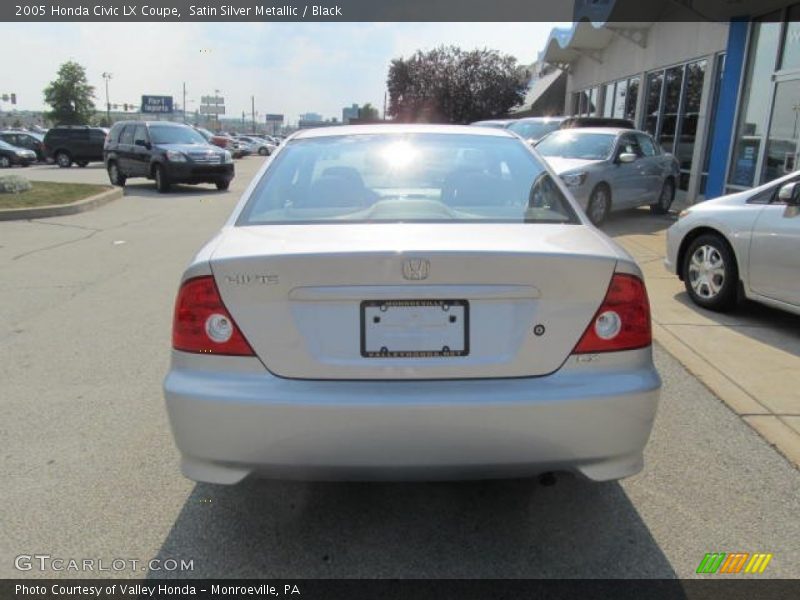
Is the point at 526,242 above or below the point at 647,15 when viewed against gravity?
below

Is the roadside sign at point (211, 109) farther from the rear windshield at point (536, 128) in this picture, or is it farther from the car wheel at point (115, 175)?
the rear windshield at point (536, 128)

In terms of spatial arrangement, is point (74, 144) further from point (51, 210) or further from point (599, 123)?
point (599, 123)

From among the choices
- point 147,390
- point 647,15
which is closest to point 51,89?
point 647,15

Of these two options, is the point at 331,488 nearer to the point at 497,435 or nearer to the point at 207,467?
the point at 207,467

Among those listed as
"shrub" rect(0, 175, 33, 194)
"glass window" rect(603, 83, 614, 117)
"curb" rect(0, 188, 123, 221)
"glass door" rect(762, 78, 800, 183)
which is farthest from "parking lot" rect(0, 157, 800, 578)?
"glass window" rect(603, 83, 614, 117)

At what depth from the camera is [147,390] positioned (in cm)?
407

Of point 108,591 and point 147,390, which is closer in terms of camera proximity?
point 108,591

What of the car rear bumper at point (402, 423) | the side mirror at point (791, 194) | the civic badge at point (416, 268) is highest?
the side mirror at point (791, 194)

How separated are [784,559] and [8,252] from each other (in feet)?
29.8

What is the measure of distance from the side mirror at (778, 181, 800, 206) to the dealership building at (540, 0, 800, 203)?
7034mm

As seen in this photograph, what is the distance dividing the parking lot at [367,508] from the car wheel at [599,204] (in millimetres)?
6752

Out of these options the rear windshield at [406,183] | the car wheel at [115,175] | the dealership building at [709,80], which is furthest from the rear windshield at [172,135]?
the rear windshield at [406,183]

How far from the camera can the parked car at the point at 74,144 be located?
95.2ft

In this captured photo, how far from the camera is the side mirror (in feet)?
16.6
